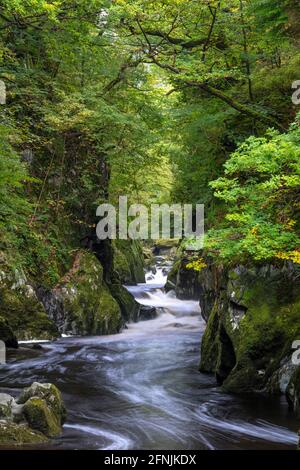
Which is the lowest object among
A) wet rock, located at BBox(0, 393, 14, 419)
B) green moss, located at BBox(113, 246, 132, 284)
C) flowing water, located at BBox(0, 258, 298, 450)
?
flowing water, located at BBox(0, 258, 298, 450)

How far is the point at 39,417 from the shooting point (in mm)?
5629

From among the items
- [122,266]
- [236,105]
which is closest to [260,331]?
Answer: [236,105]

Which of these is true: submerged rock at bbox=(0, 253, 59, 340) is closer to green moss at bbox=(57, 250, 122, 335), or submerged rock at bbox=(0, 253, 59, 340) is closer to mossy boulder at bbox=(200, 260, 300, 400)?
green moss at bbox=(57, 250, 122, 335)

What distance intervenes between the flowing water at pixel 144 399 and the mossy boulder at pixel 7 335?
46cm

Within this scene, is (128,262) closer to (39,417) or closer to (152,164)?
(152,164)

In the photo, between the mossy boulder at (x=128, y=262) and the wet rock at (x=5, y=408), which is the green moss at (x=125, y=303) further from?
the wet rock at (x=5, y=408)

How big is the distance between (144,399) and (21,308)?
4620mm

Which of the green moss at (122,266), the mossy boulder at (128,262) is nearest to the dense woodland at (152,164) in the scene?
the green moss at (122,266)

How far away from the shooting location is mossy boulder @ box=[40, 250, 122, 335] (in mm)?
12664

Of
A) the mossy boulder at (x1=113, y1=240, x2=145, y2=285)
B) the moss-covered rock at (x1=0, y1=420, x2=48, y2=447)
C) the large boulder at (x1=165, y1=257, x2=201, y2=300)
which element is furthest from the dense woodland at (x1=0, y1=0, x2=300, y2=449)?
the mossy boulder at (x1=113, y1=240, x2=145, y2=285)

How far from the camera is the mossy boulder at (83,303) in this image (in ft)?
41.5

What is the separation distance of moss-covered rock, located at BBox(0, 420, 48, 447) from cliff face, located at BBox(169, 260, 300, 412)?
3620mm
